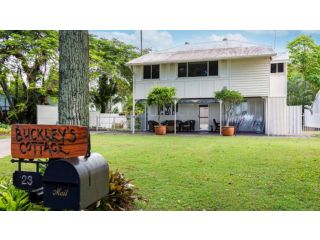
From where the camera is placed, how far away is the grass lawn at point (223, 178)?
14.5 feet

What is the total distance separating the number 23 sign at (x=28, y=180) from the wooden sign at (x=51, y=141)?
244 mm

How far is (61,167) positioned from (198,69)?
16.3 metres

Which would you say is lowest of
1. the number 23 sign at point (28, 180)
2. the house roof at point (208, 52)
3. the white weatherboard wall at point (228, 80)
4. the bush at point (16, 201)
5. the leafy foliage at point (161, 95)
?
the bush at point (16, 201)

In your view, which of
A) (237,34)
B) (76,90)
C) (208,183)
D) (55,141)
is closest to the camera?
(55,141)

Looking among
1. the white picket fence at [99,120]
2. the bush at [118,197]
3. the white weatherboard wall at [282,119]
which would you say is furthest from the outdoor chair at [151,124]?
the bush at [118,197]

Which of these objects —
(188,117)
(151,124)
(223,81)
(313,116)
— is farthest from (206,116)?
(313,116)

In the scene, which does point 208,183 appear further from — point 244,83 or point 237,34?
point 237,34

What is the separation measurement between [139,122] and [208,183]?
53.8 ft

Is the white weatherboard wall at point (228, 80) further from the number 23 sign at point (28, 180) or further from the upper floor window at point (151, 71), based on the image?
the number 23 sign at point (28, 180)

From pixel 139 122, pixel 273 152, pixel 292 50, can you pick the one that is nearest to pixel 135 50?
pixel 139 122

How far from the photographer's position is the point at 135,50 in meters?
26.3

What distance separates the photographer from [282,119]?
16.2 metres

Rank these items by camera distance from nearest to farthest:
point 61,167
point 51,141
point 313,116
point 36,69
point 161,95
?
point 61,167
point 51,141
point 161,95
point 36,69
point 313,116

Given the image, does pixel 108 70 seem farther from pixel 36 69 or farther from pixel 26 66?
pixel 26 66
